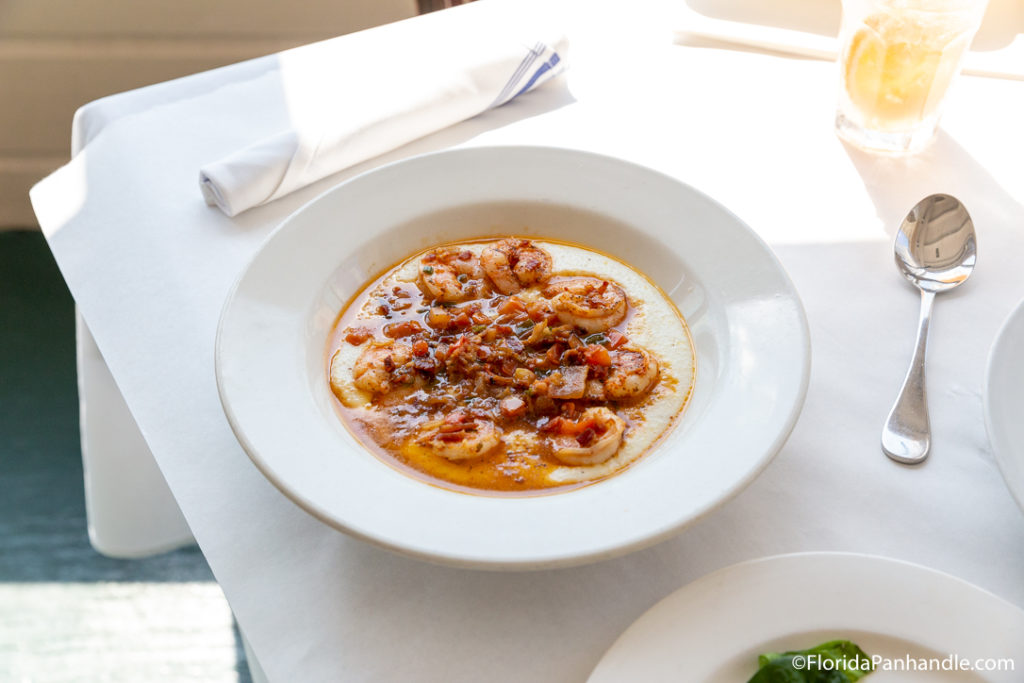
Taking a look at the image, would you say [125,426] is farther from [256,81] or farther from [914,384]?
[914,384]

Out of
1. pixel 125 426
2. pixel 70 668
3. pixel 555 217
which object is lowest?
pixel 70 668

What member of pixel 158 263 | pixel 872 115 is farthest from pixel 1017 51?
pixel 158 263

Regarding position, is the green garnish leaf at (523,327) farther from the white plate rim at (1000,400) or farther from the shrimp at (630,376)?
the white plate rim at (1000,400)

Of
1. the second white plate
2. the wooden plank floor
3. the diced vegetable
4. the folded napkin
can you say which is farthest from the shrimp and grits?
the wooden plank floor

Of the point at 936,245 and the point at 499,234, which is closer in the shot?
the point at 936,245

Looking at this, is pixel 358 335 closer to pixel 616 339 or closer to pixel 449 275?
pixel 449 275

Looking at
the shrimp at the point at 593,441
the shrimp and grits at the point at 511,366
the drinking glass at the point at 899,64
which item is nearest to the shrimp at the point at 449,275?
the shrimp and grits at the point at 511,366

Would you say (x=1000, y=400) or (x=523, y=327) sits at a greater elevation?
(x=1000, y=400)

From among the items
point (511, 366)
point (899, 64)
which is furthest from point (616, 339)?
point (899, 64)
